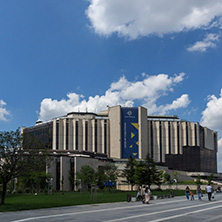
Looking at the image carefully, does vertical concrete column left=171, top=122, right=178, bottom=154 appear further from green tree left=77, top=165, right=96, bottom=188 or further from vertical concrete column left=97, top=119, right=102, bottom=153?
green tree left=77, top=165, right=96, bottom=188

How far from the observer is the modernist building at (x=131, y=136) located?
3976 inches

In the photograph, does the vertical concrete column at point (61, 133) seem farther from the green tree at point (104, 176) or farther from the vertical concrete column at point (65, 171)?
the green tree at point (104, 176)

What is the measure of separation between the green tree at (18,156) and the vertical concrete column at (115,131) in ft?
226

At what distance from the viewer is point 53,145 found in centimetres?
10012

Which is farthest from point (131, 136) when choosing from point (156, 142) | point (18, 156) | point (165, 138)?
point (18, 156)

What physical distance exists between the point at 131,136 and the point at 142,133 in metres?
3.76

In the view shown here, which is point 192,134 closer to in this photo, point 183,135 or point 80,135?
point 183,135

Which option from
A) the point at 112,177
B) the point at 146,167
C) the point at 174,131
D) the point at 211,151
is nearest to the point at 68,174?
the point at 112,177

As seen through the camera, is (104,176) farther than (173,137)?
No

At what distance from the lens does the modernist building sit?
10100 cm

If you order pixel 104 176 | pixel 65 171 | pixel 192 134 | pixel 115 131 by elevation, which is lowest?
pixel 104 176

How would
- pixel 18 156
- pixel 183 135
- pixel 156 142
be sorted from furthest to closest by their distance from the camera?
pixel 183 135, pixel 156 142, pixel 18 156

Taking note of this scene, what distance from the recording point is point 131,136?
101938 millimetres

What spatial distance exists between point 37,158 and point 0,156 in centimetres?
334
